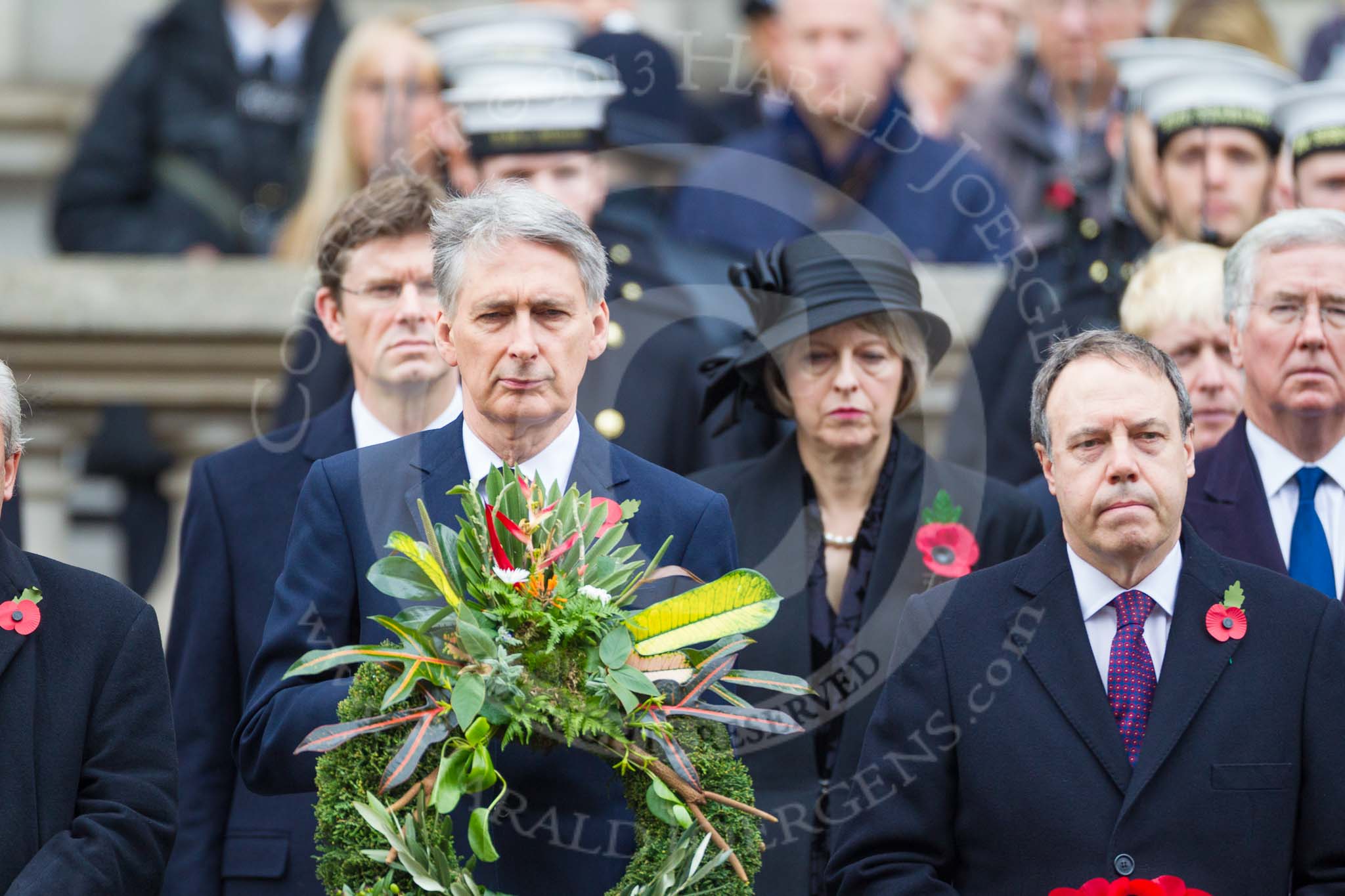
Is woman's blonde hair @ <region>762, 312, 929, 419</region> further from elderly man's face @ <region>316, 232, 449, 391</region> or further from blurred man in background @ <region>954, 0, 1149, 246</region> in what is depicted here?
blurred man in background @ <region>954, 0, 1149, 246</region>

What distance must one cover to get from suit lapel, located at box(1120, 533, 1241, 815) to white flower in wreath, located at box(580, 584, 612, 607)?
3.53ft

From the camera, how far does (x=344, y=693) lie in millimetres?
4289

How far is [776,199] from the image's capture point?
741 cm

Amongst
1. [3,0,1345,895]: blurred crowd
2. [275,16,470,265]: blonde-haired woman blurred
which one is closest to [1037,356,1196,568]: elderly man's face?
[3,0,1345,895]: blurred crowd

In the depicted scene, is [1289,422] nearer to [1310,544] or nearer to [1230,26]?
[1310,544]

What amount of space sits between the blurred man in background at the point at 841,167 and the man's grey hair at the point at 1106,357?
2480 mm

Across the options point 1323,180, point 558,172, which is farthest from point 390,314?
point 1323,180

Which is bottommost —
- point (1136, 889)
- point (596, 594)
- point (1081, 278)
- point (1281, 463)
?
point (1136, 889)

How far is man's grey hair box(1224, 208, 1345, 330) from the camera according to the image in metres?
5.37

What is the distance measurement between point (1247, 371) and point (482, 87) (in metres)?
2.47

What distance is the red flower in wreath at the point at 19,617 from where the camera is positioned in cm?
451

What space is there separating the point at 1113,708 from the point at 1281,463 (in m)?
1.06

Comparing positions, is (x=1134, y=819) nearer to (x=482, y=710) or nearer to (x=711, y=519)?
(x=711, y=519)

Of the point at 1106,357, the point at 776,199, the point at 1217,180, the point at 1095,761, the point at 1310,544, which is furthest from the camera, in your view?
the point at 776,199
